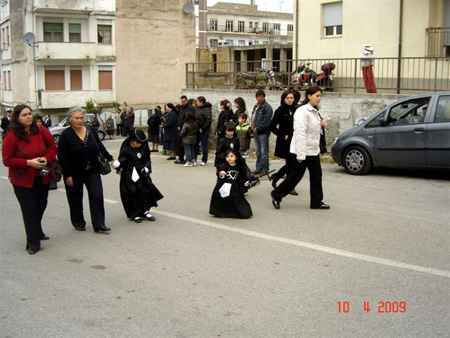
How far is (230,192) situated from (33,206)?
2841 millimetres

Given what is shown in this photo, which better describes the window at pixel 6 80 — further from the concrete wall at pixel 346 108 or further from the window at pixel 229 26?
the window at pixel 229 26

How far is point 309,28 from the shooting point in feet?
68.1

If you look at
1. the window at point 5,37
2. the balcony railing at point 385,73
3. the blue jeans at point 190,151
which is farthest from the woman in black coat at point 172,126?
the window at point 5,37

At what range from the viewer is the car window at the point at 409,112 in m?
11.2

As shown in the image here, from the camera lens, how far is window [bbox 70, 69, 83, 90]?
1603 inches

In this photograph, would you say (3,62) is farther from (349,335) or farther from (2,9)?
(349,335)

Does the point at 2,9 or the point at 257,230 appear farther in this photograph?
the point at 2,9

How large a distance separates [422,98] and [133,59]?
3359cm

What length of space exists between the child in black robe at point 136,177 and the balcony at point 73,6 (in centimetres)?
3366

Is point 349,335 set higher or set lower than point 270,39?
lower

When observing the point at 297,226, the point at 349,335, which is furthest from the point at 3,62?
the point at 349,335

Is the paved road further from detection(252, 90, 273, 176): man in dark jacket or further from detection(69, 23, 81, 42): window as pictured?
detection(69, 23, 81, 42): window

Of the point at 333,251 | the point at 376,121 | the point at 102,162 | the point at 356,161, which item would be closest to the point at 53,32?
the point at 356,161

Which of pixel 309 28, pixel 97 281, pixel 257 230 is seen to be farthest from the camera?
pixel 309 28
